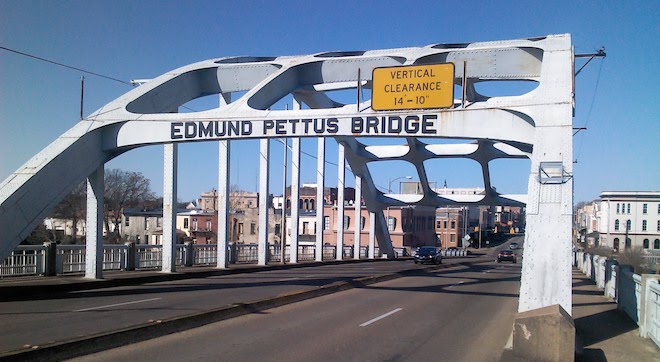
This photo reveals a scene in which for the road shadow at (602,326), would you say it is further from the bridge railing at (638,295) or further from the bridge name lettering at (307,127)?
the bridge name lettering at (307,127)

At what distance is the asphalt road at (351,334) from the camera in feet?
30.3

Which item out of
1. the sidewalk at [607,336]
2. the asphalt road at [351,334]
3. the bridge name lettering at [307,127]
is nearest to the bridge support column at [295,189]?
the bridge name lettering at [307,127]

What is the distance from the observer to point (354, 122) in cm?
1702

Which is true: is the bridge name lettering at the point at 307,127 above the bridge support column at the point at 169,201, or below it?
above

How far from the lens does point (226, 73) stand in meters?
22.6

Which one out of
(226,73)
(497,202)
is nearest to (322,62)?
(226,73)

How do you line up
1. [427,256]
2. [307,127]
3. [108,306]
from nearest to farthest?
Result: [108,306] < [307,127] < [427,256]

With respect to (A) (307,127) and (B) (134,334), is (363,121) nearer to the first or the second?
(A) (307,127)

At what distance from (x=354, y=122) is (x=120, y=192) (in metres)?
45.0

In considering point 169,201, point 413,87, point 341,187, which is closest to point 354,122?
point 413,87

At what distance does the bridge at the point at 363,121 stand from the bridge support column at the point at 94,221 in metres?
0.03

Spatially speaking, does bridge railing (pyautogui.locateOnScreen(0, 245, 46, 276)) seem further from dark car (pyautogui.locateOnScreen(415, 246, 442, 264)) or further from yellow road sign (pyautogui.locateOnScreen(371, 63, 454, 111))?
dark car (pyautogui.locateOnScreen(415, 246, 442, 264))

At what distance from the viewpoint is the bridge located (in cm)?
1297

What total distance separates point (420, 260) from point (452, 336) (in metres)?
33.7
